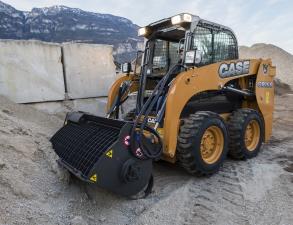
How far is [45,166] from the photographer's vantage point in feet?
14.4

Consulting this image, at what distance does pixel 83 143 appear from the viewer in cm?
418

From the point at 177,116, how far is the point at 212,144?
2.87 ft

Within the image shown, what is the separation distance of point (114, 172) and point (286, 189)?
91.3 inches

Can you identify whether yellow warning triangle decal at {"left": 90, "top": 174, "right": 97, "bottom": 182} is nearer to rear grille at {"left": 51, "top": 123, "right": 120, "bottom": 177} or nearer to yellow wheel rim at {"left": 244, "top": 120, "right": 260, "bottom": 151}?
rear grille at {"left": 51, "top": 123, "right": 120, "bottom": 177}

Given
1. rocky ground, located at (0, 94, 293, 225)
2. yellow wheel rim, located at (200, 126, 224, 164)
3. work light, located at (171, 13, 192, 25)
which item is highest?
work light, located at (171, 13, 192, 25)

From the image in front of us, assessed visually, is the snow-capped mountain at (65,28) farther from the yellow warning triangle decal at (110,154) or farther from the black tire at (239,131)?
the yellow warning triangle decal at (110,154)

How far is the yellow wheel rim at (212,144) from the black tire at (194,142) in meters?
0.11

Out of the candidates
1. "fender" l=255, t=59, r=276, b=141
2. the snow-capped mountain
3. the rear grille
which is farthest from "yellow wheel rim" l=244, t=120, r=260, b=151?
the snow-capped mountain

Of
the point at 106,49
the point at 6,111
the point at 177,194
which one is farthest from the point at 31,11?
the point at 177,194

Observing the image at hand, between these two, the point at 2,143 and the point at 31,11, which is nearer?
the point at 2,143

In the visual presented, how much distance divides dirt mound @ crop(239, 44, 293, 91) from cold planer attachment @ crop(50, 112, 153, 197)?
2313 cm

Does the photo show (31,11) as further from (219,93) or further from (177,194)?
(177,194)

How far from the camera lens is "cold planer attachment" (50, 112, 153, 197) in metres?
3.63

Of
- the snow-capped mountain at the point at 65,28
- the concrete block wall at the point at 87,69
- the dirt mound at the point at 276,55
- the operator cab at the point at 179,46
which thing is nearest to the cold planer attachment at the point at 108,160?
the operator cab at the point at 179,46
